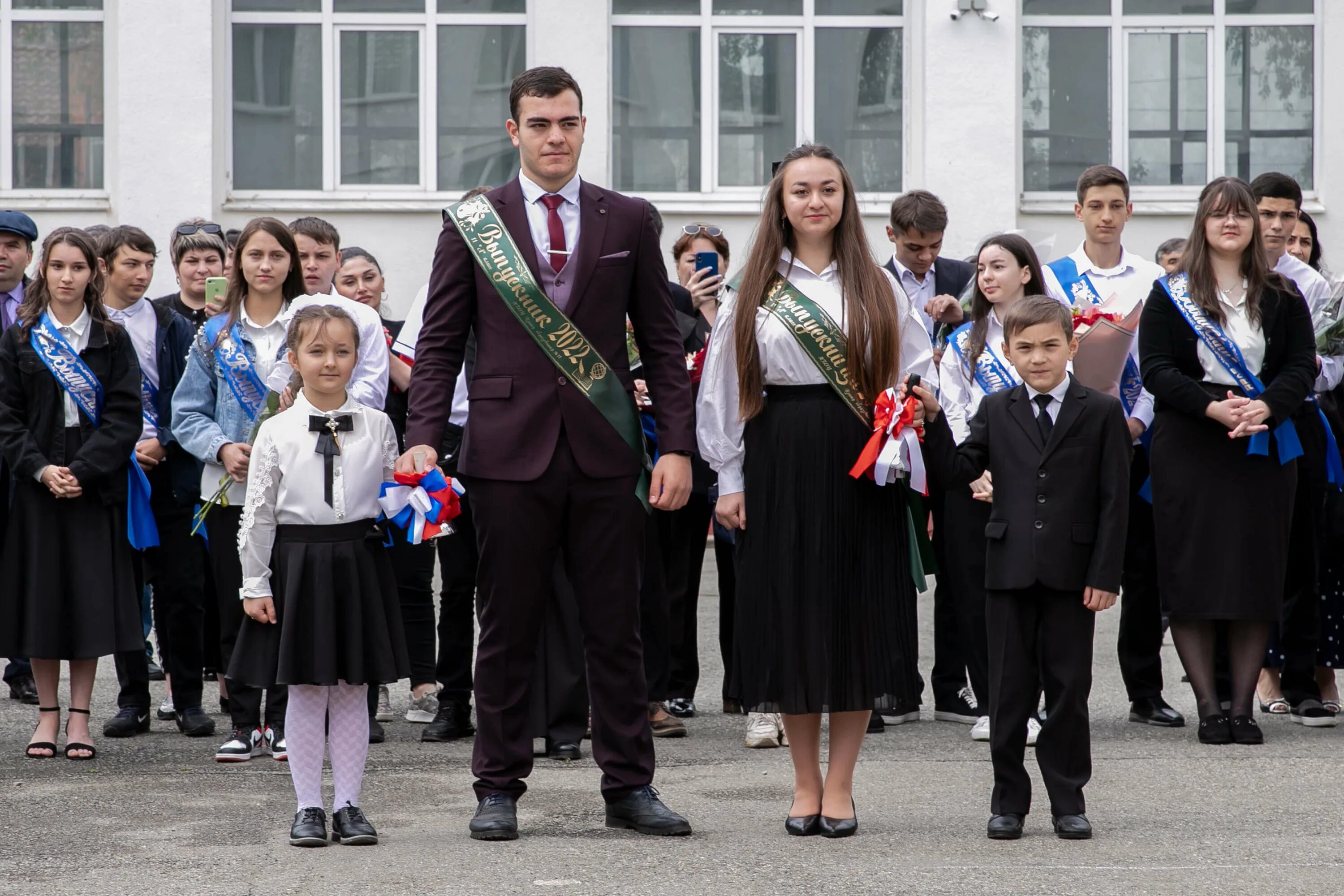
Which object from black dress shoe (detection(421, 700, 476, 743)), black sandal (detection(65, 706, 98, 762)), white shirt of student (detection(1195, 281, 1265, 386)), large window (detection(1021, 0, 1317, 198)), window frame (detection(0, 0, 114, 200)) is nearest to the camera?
black sandal (detection(65, 706, 98, 762))

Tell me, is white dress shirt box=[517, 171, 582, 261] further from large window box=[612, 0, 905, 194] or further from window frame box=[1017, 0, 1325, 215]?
window frame box=[1017, 0, 1325, 215]

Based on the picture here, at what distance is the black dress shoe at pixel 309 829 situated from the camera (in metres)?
5.17

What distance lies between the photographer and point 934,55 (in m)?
14.6

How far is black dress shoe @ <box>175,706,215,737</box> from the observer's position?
7.29 meters

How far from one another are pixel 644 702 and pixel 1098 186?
3306mm

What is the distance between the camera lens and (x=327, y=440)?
5500 mm

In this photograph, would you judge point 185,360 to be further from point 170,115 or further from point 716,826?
point 170,115

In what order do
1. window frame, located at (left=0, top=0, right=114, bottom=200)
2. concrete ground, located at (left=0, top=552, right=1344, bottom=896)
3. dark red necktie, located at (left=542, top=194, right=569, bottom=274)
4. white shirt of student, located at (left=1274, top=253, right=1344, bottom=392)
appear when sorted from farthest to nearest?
window frame, located at (left=0, top=0, right=114, bottom=200)
white shirt of student, located at (left=1274, top=253, right=1344, bottom=392)
dark red necktie, located at (left=542, top=194, right=569, bottom=274)
concrete ground, located at (left=0, top=552, right=1344, bottom=896)

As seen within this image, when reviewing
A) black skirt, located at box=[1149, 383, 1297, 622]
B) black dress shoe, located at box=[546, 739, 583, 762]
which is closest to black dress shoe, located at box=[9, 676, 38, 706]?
black dress shoe, located at box=[546, 739, 583, 762]

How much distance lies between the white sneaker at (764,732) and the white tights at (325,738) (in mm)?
2044

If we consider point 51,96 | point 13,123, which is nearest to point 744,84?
point 51,96

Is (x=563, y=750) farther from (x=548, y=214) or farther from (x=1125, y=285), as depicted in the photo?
(x=1125, y=285)

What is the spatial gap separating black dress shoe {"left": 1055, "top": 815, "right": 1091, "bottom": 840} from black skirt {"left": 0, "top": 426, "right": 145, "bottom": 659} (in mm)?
3639

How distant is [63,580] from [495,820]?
253 cm
